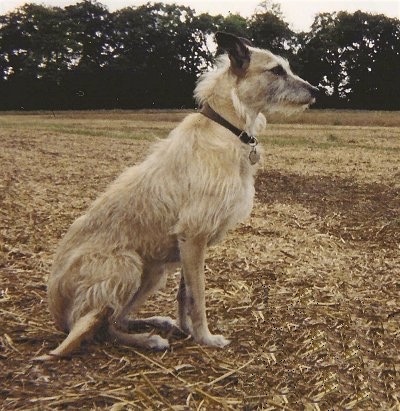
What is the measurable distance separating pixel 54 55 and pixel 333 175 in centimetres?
6089

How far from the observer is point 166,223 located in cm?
451

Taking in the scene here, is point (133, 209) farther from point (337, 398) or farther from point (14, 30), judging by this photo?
point (14, 30)

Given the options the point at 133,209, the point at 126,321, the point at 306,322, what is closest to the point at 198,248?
the point at 133,209

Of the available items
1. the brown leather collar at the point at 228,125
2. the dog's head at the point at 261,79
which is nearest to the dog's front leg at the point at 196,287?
the brown leather collar at the point at 228,125

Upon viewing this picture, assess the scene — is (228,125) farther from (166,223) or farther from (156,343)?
(156,343)

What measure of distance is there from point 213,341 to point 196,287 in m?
0.42

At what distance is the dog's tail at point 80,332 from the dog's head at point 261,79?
191 cm

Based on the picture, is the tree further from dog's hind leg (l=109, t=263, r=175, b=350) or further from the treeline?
dog's hind leg (l=109, t=263, r=175, b=350)

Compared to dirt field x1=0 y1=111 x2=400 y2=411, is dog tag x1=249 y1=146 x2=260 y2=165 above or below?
above

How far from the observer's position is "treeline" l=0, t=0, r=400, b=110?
64500 mm

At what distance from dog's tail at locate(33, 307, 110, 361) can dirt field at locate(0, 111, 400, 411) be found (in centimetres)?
6

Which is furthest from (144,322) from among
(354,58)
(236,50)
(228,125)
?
(354,58)

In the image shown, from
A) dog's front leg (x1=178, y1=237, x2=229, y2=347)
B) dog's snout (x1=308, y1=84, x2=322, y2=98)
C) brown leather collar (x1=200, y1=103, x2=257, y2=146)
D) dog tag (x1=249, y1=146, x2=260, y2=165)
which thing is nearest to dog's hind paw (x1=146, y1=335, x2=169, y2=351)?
dog's front leg (x1=178, y1=237, x2=229, y2=347)

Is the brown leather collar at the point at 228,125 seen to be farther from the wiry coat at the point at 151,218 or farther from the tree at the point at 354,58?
the tree at the point at 354,58
